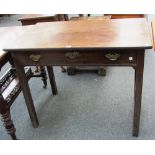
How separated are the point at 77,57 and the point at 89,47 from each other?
11 cm

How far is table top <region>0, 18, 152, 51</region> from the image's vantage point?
1.08 metres

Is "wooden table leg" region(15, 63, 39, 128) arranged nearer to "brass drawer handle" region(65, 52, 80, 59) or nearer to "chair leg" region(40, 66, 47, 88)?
"brass drawer handle" region(65, 52, 80, 59)

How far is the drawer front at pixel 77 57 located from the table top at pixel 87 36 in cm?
4

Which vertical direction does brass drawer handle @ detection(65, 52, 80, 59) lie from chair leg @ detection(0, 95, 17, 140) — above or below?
above

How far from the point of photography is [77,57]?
1.13m

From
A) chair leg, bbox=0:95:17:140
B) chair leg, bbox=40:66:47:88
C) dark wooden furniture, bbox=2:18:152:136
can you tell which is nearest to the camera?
dark wooden furniture, bbox=2:18:152:136

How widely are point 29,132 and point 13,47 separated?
682 mm

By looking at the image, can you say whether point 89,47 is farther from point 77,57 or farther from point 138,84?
point 138,84

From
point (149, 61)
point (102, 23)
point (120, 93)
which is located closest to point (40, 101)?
point (120, 93)

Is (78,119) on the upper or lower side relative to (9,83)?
lower

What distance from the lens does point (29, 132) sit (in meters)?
1.54

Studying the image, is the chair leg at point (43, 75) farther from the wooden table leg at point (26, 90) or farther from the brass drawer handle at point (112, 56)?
the brass drawer handle at point (112, 56)

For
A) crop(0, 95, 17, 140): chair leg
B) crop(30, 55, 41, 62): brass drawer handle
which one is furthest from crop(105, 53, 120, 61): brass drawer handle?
crop(0, 95, 17, 140): chair leg
